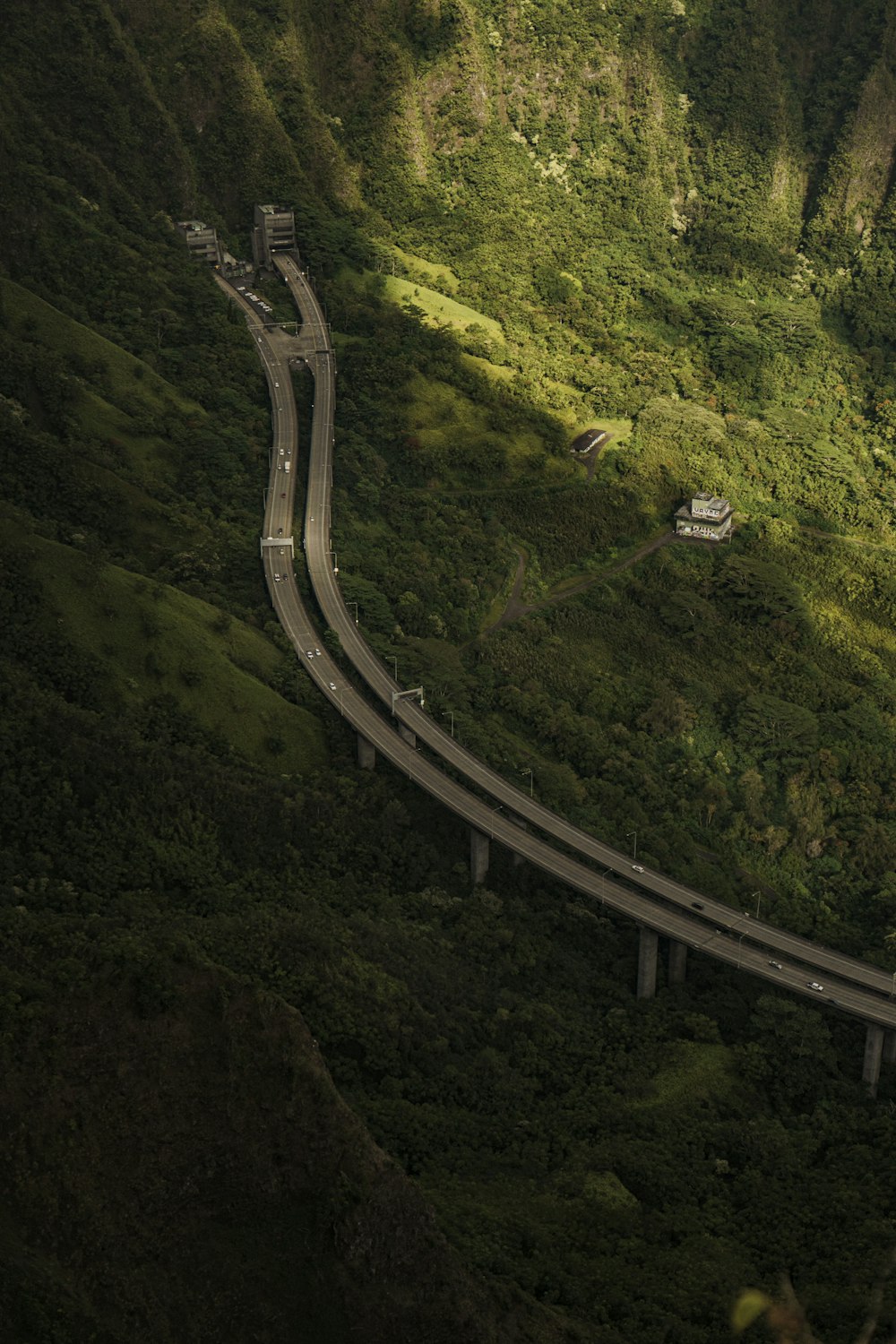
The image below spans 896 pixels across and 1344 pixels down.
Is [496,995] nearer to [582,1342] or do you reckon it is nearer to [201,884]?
[201,884]

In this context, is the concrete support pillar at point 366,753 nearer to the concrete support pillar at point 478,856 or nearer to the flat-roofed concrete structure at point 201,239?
the concrete support pillar at point 478,856

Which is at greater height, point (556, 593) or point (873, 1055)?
point (556, 593)

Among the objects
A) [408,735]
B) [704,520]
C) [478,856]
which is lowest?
[478,856]

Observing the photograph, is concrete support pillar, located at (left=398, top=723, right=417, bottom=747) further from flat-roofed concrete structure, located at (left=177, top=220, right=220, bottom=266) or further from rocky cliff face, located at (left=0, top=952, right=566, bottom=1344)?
flat-roofed concrete structure, located at (left=177, top=220, right=220, bottom=266)

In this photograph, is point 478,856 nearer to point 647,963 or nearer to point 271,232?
point 647,963

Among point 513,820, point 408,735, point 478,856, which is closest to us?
point 478,856

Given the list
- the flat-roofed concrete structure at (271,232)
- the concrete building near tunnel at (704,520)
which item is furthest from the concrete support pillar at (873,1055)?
the flat-roofed concrete structure at (271,232)

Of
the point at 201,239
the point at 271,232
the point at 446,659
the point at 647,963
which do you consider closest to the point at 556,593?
the point at 446,659
